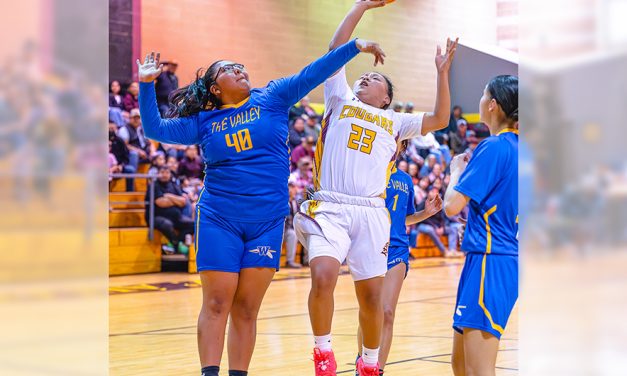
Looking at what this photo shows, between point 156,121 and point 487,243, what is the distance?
1.89 m

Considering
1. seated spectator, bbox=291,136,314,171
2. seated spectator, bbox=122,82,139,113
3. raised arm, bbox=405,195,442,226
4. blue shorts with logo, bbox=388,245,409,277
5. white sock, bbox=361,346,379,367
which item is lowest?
white sock, bbox=361,346,379,367

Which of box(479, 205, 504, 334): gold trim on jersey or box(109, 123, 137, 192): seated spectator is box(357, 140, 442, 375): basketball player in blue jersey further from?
box(109, 123, 137, 192): seated spectator

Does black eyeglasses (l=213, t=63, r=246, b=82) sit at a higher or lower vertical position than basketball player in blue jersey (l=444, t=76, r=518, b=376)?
higher

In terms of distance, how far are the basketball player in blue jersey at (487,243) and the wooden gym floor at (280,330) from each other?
2491 mm

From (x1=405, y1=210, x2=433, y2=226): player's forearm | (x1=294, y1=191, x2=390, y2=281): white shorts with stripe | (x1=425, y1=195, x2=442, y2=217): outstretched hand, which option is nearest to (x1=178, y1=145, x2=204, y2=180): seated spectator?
(x1=405, y1=210, x2=433, y2=226): player's forearm

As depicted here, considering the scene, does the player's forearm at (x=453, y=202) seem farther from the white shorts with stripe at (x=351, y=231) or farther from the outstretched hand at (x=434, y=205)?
the outstretched hand at (x=434, y=205)

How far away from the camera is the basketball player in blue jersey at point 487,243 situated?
3168mm

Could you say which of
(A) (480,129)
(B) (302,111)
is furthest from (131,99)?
→ (A) (480,129)

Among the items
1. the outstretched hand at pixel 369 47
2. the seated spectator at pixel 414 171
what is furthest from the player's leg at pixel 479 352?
the seated spectator at pixel 414 171

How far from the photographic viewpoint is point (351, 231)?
15.0 feet

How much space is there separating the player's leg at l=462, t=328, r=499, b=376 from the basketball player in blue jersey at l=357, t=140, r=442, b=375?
1.84 metres

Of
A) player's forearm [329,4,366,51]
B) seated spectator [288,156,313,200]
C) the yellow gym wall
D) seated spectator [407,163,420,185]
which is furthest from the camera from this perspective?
seated spectator [407,163,420,185]

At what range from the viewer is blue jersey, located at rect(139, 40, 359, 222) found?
4.29m
